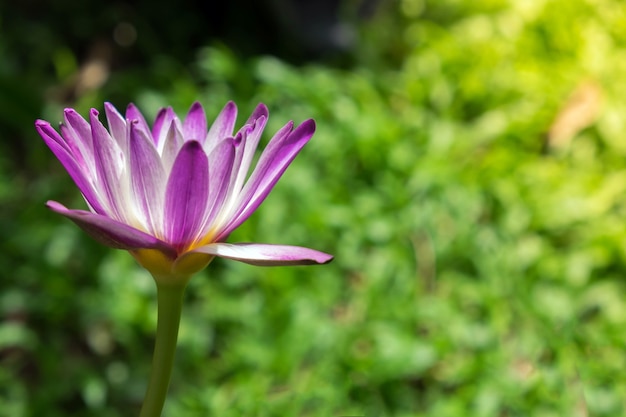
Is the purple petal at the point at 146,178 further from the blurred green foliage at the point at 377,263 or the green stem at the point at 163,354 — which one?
the blurred green foliage at the point at 377,263

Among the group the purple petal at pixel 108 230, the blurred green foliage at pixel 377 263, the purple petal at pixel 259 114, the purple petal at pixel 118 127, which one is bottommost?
the purple petal at pixel 108 230

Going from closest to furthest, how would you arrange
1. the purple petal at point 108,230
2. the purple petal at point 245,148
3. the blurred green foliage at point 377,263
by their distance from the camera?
the purple petal at point 108,230 < the purple petal at point 245,148 < the blurred green foliage at point 377,263

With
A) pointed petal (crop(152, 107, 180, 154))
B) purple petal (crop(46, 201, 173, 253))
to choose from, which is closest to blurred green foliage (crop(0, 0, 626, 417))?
pointed petal (crop(152, 107, 180, 154))

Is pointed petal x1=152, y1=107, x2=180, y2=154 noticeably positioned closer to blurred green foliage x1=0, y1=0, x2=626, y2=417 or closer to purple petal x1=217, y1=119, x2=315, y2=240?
purple petal x1=217, y1=119, x2=315, y2=240

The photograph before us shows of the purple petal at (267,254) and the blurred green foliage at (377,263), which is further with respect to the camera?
the blurred green foliage at (377,263)

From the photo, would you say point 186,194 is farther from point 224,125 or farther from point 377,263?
point 377,263

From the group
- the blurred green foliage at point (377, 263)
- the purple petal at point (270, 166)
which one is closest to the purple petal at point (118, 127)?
the purple petal at point (270, 166)

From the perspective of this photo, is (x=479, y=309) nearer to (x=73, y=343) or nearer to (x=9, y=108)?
(x=73, y=343)
